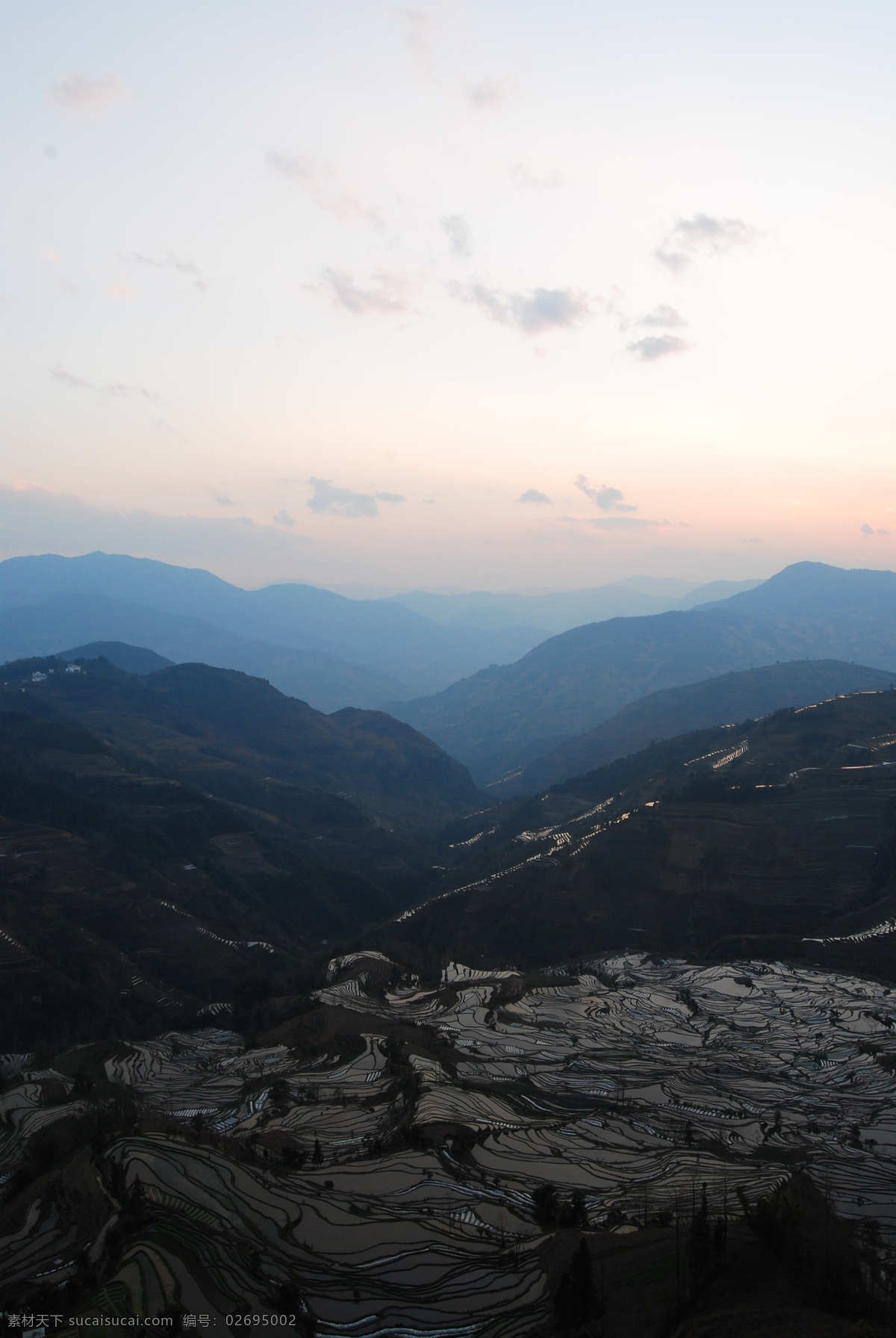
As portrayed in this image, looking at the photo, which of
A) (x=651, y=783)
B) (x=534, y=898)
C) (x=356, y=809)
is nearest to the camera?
(x=534, y=898)

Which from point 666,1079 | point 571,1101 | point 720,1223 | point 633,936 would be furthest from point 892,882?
point 720,1223

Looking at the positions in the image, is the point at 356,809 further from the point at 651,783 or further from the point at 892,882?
the point at 892,882

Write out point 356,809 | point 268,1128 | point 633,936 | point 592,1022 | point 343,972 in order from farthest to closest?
point 356,809, point 633,936, point 343,972, point 592,1022, point 268,1128

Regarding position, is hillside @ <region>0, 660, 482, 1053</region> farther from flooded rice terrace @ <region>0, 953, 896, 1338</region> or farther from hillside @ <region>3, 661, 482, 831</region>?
flooded rice terrace @ <region>0, 953, 896, 1338</region>

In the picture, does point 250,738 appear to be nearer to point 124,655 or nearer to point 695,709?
point 124,655

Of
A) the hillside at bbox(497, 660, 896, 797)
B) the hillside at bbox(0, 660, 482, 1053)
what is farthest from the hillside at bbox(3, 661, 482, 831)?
the hillside at bbox(497, 660, 896, 797)

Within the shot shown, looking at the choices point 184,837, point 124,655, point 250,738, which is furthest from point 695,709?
point 124,655
